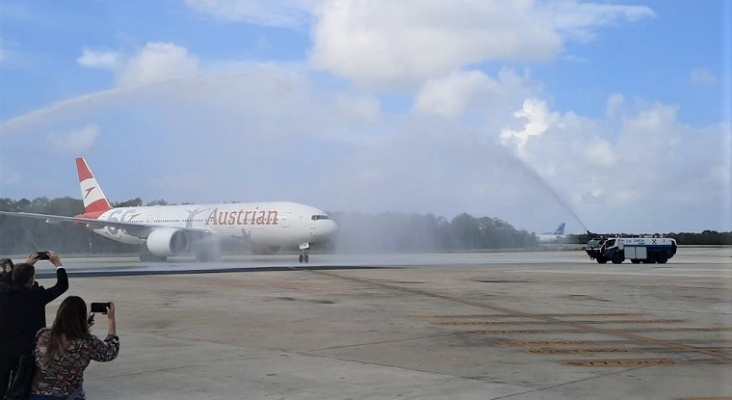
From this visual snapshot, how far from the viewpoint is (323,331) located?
14.2m

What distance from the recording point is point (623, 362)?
35.8 ft

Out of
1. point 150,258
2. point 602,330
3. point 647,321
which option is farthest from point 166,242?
point 602,330

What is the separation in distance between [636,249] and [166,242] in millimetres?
29968

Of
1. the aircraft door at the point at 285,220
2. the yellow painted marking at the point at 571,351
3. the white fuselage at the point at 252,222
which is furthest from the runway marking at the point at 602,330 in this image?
the aircraft door at the point at 285,220

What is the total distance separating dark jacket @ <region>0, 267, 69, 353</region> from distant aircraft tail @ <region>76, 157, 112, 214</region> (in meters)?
61.2

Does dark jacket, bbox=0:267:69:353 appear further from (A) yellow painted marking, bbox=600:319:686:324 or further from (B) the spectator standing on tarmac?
(A) yellow painted marking, bbox=600:319:686:324

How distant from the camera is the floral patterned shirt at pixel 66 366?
5.40 meters

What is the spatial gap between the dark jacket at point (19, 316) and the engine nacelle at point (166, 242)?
141ft

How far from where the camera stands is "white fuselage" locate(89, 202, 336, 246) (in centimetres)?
4938

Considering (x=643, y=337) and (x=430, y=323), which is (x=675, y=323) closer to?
(x=643, y=337)

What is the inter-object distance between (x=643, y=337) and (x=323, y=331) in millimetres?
5874

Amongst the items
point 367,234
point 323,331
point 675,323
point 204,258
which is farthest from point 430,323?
point 367,234

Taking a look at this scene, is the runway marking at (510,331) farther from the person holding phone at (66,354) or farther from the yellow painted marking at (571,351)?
the person holding phone at (66,354)

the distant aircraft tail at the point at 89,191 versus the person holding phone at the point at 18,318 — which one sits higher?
the distant aircraft tail at the point at 89,191
